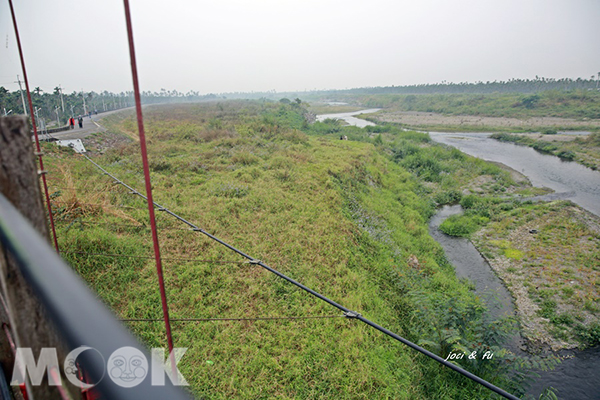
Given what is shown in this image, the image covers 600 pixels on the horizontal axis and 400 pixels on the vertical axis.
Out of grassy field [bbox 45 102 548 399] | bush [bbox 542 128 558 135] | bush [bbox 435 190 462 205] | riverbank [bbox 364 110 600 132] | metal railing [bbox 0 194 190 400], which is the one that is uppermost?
metal railing [bbox 0 194 190 400]

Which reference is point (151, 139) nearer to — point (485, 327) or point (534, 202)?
point (485, 327)

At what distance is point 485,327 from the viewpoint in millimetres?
6066

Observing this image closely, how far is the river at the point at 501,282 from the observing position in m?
6.51

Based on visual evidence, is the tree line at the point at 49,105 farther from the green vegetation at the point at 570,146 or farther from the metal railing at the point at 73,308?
the green vegetation at the point at 570,146

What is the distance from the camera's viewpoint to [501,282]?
9859 mm

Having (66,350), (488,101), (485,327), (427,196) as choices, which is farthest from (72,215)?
(488,101)

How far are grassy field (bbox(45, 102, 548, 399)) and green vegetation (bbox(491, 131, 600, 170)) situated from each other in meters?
17.2

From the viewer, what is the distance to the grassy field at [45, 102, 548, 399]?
4902 millimetres

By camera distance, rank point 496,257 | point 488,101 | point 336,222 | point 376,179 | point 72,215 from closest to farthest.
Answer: point 72,215 < point 336,222 < point 496,257 < point 376,179 < point 488,101

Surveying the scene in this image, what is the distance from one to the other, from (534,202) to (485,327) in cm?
1215

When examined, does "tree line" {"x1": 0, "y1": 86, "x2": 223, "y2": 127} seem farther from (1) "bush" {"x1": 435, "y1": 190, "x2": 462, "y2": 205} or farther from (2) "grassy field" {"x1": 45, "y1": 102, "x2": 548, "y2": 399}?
(1) "bush" {"x1": 435, "y1": 190, "x2": 462, "y2": 205}

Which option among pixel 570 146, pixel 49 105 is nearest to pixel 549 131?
pixel 570 146

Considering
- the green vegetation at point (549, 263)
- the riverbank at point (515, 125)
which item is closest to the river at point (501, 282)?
the green vegetation at point (549, 263)

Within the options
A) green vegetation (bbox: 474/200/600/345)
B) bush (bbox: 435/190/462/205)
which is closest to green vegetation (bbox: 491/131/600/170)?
green vegetation (bbox: 474/200/600/345)
